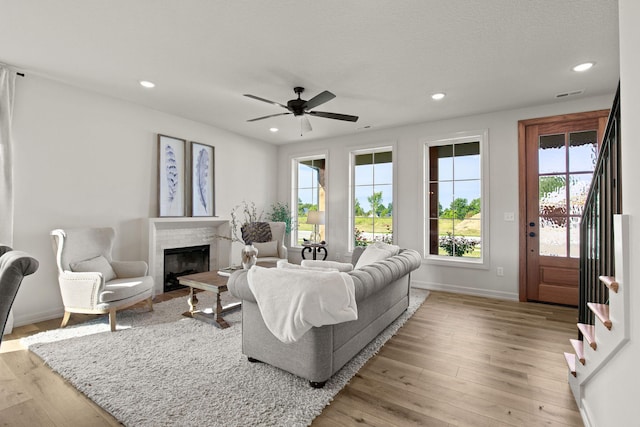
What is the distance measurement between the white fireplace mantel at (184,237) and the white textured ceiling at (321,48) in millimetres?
1696

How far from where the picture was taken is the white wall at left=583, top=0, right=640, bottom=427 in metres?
1.18

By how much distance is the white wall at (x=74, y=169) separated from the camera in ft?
10.5

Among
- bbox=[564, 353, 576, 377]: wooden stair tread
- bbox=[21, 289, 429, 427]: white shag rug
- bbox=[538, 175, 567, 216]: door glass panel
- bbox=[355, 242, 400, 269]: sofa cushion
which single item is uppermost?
bbox=[538, 175, 567, 216]: door glass panel

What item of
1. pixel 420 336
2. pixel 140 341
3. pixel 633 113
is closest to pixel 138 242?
pixel 140 341

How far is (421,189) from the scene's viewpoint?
15.9ft

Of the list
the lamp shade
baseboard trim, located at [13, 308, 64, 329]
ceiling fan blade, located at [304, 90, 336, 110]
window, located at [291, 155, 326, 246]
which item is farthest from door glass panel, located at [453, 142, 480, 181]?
baseboard trim, located at [13, 308, 64, 329]

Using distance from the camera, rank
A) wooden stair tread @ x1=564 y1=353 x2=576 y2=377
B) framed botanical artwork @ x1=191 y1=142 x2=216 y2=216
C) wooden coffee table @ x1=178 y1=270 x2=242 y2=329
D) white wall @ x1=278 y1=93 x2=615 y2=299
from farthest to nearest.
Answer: framed botanical artwork @ x1=191 y1=142 x2=216 y2=216
white wall @ x1=278 y1=93 x2=615 y2=299
wooden coffee table @ x1=178 y1=270 x2=242 y2=329
wooden stair tread @ x1=564 y1=353 x2=576 y2=377

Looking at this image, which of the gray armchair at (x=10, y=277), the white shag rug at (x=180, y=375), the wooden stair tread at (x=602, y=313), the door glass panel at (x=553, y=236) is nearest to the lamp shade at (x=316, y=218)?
the white shag rug at (x=180, y=375)

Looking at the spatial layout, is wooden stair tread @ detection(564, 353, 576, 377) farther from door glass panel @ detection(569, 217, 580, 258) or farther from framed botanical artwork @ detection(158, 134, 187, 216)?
framed botanical artwork @ detection(158, 134, 187, 216)

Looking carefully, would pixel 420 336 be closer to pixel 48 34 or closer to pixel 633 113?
pixel 633 113

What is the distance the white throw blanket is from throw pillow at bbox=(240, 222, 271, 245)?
328cm

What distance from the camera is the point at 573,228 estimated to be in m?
3.90

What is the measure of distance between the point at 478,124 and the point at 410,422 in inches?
160

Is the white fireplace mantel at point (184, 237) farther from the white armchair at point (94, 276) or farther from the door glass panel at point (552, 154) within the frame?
the door glass panel at point (552, 154)
